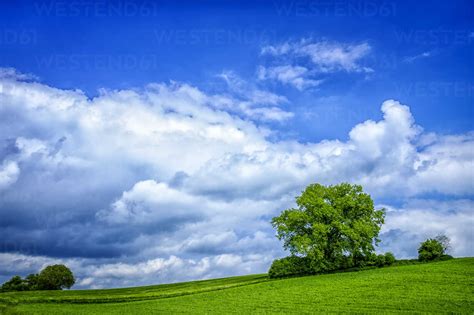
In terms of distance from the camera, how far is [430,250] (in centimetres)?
7638

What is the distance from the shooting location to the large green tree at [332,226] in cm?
7200

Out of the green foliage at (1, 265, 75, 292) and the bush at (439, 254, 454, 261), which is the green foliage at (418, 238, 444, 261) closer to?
the bush at (439, 254, 454, 261)

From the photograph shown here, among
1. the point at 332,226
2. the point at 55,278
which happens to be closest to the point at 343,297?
the point at 332,226

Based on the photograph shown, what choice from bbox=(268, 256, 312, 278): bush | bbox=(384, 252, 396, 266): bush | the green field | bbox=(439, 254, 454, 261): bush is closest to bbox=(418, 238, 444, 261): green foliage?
bbox=(439, 254, 454, 261): bush

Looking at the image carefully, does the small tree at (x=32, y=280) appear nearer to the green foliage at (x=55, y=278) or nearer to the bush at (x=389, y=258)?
the green foliage at (x=55, y=278)

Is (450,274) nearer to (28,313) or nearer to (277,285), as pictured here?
(277,285)

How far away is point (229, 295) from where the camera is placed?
59.6 m

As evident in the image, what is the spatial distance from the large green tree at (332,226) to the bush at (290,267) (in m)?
1.43

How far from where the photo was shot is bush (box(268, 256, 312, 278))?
2916 inches

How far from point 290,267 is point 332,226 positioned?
1059 centimetres

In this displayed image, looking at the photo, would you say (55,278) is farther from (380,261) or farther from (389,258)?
(389,258)

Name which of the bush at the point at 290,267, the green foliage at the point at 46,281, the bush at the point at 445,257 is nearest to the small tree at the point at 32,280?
the green foliage at the point at 46,281

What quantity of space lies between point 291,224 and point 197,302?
2664 centimetres

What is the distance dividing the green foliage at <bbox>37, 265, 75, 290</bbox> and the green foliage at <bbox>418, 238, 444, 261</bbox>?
99.1 metres
